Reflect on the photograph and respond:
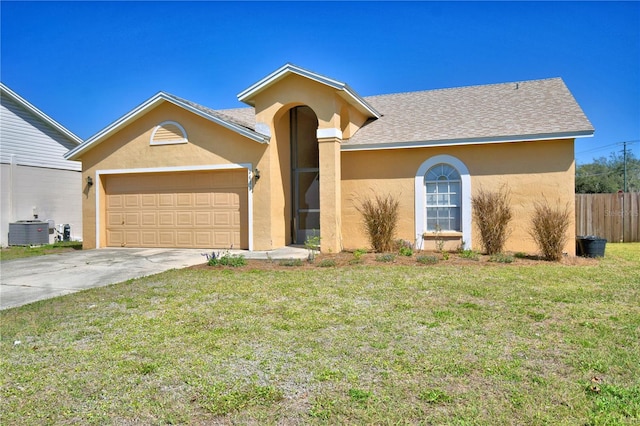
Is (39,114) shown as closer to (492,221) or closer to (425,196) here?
(425,196)

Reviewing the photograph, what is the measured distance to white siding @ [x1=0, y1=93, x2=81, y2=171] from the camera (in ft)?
60.1

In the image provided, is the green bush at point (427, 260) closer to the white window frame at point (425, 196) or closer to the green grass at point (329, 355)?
the green grass at point (329, 355)

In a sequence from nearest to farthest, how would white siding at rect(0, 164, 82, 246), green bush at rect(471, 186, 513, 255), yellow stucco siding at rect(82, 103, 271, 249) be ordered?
green bush at rect(471, 186, 513, 255)
yellow stucco siding at rect(82, 103, 271, 249)
white siding at rect(0, 164, 82, 246)

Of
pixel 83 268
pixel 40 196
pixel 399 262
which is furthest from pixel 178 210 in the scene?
pixel 40 196

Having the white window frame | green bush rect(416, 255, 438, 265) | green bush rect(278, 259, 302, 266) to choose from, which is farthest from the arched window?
green bush rect(278, 259, 302, 266)

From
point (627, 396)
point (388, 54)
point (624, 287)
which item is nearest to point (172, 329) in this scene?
point (627, 396)

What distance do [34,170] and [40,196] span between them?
1129 mm

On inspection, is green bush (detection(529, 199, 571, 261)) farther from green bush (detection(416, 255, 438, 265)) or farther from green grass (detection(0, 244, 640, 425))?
green bush (detection(416, 255, 438, 265))

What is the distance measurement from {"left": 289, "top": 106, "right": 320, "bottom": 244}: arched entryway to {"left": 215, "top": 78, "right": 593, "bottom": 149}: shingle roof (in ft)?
5.68

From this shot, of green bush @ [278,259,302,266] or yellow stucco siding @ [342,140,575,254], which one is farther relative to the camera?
yellow stucco siding @ [342,140,575,254]

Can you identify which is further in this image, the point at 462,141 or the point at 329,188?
the point at 329,188

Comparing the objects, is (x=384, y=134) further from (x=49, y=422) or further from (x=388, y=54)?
(x=49, y=422)

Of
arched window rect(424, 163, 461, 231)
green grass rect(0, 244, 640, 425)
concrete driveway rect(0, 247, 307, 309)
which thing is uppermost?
arched window rect(424, 163, 461, 231)

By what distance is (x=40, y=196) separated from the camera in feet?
63.8
